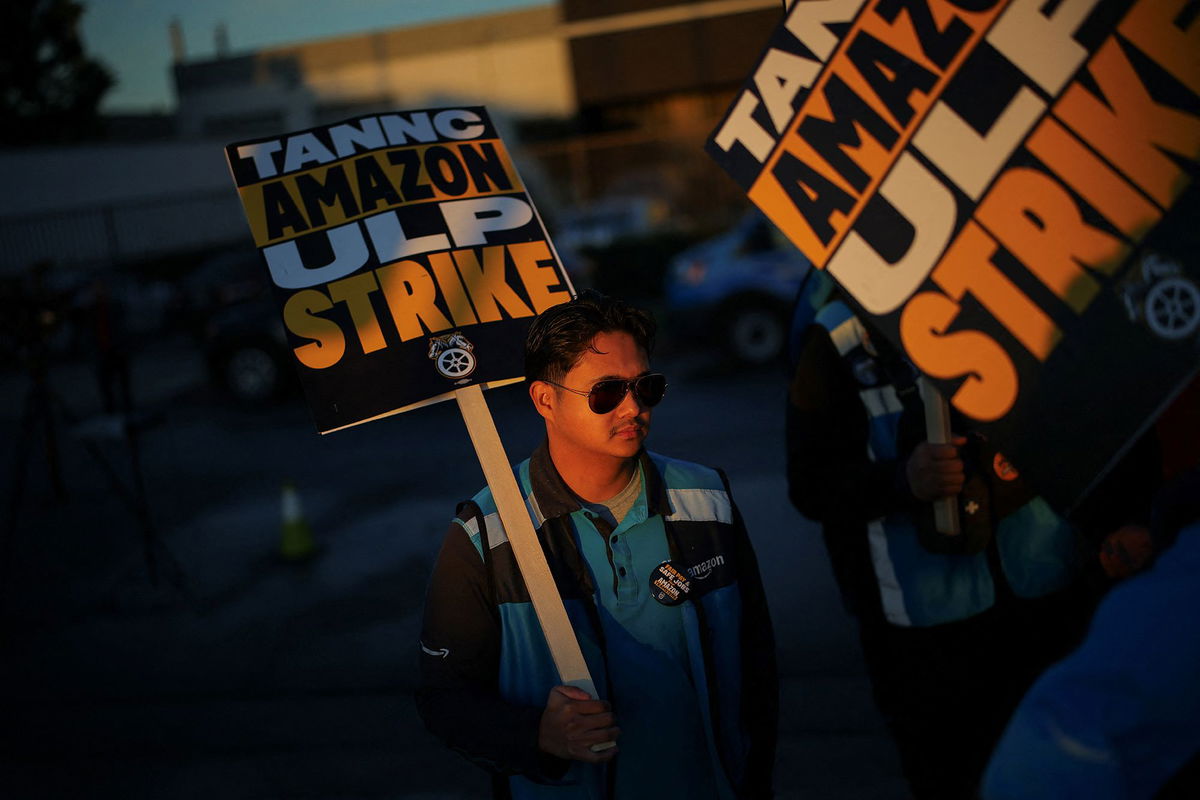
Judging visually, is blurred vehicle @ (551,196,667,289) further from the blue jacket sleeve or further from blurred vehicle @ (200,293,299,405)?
the blue jacket sleeve

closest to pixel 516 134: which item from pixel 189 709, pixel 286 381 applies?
pixel 286 381

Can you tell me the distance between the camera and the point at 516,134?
2972 cm

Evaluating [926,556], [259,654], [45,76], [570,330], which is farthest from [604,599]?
[45,76]

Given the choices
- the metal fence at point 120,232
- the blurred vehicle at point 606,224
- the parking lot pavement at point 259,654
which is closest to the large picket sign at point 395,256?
the parking lot pavement at point 259,654

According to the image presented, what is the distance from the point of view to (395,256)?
7.37 ft

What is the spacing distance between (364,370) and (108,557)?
550 centimetres

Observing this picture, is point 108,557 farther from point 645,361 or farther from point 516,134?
point 516,134

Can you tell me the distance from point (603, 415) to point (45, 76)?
36.7m

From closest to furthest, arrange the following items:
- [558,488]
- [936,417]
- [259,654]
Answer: [558,488] < [936,417] < [259,654]

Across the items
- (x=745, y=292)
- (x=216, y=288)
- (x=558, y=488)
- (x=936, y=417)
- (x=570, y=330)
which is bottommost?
(x=936, y=417)

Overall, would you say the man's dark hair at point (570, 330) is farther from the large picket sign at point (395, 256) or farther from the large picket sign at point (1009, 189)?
the large picket sign at point (1009, 189)

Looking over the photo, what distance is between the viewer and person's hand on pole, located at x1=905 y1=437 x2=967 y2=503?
7.30 feet

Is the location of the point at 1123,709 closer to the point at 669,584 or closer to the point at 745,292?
the point at 669,584

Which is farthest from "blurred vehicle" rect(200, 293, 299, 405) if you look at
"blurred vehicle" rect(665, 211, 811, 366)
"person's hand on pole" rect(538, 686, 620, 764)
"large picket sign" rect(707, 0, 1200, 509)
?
"large picket sign" rect(707, 0, 1200, 509)
